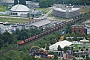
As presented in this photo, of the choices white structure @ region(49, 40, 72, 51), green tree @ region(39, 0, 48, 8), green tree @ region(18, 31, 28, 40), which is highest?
white structure @ region(49, 40, 72, 51)

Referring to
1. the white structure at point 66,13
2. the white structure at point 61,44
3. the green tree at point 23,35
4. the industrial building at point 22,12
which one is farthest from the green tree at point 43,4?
the white structure at point 61,44

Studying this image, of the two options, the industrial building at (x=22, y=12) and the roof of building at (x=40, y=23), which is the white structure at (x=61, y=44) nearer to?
the roof of building at (x=40, y=23)

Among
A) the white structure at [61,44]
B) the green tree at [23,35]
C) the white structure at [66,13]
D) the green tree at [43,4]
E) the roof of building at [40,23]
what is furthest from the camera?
the green tree at [43,4]

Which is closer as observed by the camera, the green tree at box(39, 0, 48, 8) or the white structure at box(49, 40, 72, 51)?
the white structure at box(49, 40, 72, 51)

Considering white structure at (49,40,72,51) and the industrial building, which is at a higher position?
→ white structure at (49,40,72,51)

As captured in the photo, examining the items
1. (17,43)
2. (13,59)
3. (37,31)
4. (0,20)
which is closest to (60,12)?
(0,20)

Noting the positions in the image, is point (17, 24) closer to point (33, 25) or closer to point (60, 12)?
point (33, 25)

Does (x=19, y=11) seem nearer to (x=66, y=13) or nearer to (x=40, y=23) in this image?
(x=66, y=13)

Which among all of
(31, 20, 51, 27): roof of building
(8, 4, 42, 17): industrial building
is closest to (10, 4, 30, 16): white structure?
(8, 4, 42, 17): industrial building

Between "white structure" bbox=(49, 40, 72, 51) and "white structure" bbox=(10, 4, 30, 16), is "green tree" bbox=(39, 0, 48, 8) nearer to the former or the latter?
"white structure" bbox=(10, 4, 30, 16)

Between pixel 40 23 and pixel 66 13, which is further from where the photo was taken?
pixel 66 13

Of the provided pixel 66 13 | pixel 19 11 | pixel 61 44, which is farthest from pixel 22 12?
pixel 61 44
